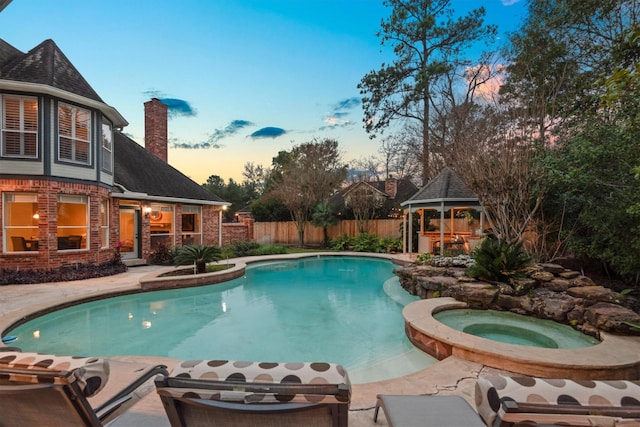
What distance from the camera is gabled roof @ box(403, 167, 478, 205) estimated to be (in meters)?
13.1

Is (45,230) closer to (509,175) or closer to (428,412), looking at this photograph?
(428,412)

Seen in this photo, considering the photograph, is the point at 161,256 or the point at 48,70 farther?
the point at 161,256

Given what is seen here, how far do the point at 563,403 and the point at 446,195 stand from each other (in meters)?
12.8

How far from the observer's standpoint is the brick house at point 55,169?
9.79m

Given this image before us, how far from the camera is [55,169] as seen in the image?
1012 centimetres

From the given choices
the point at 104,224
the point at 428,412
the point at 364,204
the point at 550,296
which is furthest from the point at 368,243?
the point at 428,412

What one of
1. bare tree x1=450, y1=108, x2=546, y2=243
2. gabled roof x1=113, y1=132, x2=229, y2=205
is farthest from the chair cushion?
gabled roof x1=113, y1=132, x2=229, y2=205

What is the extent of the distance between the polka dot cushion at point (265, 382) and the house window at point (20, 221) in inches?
469

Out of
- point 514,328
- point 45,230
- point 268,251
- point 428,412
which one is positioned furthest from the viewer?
point 268,251

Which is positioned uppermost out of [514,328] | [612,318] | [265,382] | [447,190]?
[447,190]

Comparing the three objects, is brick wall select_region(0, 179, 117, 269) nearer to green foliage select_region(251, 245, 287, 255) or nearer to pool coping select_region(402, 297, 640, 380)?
green foliage select_region(251, 245, 287, 255)

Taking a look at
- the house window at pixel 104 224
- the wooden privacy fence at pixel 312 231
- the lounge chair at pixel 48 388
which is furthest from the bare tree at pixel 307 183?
the lounge chair at pixel 48 388

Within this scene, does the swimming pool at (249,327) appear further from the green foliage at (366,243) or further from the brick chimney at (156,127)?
the brick chimney at (156,127)

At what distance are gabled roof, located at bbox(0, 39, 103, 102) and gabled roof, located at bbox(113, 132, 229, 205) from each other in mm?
3663
